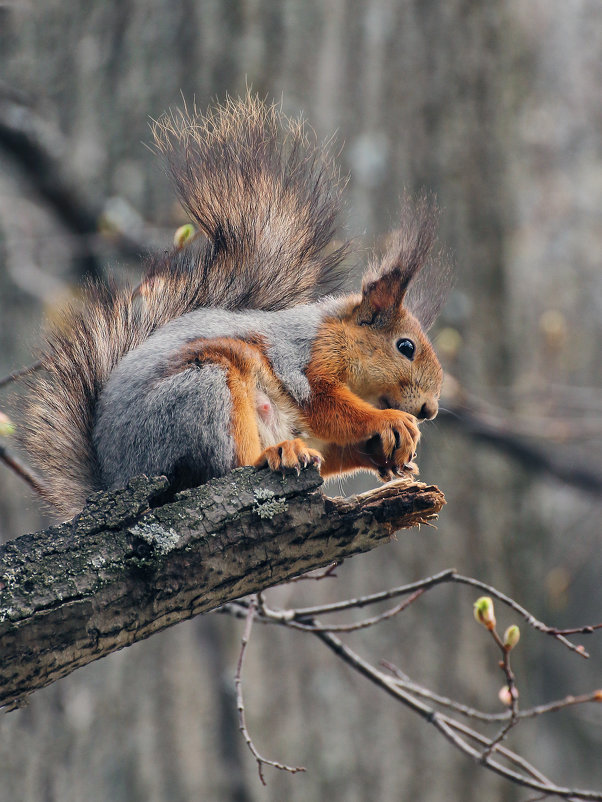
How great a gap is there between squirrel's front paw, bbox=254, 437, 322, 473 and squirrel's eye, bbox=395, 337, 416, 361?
62 cm

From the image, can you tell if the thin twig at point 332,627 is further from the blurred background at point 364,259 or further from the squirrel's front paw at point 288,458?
the blurred background at point 364,259

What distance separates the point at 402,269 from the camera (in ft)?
6.42

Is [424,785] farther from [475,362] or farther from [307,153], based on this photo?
[307,153]

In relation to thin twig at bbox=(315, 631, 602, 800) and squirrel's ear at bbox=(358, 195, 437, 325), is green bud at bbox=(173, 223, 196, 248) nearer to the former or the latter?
squirrel's ear at bbox=(358, 195, 437, 325)

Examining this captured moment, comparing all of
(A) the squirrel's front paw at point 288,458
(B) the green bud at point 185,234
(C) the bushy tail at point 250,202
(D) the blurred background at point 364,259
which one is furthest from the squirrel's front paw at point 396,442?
(D) the blurred background at point 364,259

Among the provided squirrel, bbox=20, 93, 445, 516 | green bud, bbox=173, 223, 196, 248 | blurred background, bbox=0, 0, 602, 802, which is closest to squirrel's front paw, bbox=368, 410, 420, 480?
squirrel, bbox=20, 93, 445, 516

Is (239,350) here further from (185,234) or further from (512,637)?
(512,637)

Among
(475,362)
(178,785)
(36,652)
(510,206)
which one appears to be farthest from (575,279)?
(36,652)

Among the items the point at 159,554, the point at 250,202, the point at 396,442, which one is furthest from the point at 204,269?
the point at 159,554

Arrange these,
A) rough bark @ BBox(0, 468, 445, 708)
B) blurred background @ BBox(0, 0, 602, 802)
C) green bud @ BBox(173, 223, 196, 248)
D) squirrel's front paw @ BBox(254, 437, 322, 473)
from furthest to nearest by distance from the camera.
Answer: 1. blurred background @ BBox(0, 0, 602, 802)
2. green bud @ BBox(173, 223, 196, 248)
3. squirrel's front paw @ BBox(254, 437, 322, 473)
4. rough bark @ BBox(0, 468, 445, 708)

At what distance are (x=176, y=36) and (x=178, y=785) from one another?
2.94 meters

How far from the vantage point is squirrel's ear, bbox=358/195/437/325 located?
196cm

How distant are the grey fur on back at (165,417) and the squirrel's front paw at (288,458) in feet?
0.42

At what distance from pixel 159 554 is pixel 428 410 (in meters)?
0.86
